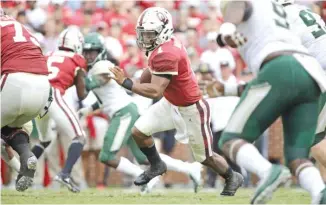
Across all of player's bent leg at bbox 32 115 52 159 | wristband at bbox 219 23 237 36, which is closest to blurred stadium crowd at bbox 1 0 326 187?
player's bent leg at bbox 32 115 52 159

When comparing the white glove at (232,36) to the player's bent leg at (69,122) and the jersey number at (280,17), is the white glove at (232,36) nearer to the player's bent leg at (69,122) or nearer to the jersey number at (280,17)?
the jersey number at (280,17)

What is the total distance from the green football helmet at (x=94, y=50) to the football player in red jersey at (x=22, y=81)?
2.63 metres

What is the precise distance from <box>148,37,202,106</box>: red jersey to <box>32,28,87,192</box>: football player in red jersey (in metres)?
2.16

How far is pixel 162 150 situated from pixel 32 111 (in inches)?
212

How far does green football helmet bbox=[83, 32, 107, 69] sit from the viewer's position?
11000 millimetres

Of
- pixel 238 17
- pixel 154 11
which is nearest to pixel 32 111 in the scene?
pixel 154 11

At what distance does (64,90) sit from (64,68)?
0.26 meters

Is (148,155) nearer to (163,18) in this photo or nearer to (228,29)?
(163,18)

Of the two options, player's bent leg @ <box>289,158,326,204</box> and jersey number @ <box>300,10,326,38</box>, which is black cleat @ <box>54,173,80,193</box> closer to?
jersey number @ <box>300,10,326,38</box>

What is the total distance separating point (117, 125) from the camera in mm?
10766

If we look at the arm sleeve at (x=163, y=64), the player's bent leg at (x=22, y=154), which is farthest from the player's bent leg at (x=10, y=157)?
the arm sleeve at (x=163, y=64)

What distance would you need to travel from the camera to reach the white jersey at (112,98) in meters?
10.9

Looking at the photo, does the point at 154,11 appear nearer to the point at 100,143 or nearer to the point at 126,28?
the point at 100,143

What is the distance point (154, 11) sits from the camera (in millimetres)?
8742
